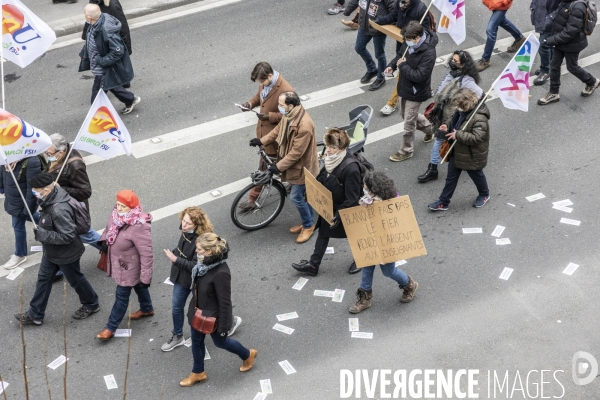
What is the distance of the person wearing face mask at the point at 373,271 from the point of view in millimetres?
7191

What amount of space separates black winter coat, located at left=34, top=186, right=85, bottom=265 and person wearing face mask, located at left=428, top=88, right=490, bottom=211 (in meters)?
4.17

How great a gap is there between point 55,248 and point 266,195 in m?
2.59

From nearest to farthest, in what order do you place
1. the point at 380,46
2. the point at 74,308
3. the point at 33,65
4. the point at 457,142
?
the point at 74,308
the point at 457,142
the point at 380,46
the point at 33,65

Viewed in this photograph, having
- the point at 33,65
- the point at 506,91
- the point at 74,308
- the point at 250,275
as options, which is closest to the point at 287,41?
the point at 33,65

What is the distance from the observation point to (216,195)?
960cm

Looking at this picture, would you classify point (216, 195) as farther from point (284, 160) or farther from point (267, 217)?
point (284, 160)

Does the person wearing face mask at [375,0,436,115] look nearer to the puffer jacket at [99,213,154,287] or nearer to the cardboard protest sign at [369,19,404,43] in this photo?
the cardboard protest sign at [369,19,404,43]

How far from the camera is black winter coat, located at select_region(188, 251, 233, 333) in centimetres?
649

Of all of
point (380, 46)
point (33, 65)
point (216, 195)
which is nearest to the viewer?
point (216, 195)

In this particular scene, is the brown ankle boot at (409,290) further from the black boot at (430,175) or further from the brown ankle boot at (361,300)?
the black boot at (430,175)

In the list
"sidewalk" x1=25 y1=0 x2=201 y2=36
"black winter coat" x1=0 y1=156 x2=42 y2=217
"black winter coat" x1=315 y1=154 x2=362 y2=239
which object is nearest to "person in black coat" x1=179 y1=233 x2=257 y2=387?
"black winter coat" x1=315 y1=154 x2=362 y2=239

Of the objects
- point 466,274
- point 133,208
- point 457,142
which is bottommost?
point 466,274

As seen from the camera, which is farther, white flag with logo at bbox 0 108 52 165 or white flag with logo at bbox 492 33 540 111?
white flag with logo at bbox 492 33 540 111

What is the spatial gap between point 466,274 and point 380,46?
4.52 meters
